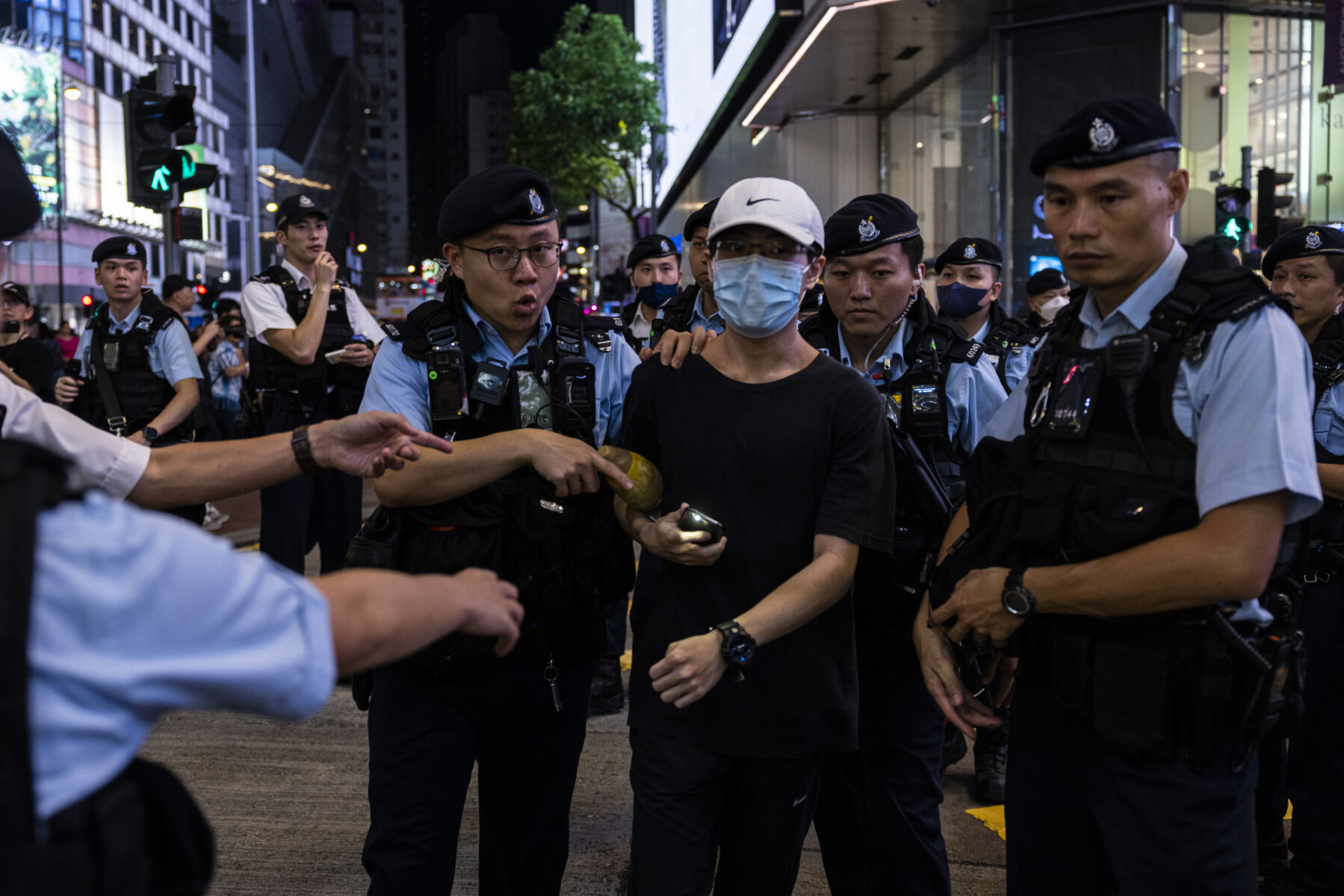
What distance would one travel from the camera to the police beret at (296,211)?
6742 millimetres

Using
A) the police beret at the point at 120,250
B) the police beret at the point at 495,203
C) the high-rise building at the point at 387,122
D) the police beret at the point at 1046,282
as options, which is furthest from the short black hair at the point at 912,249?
the high-rise building at the point at 387,122

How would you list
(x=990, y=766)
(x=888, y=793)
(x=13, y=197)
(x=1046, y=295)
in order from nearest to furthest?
(x=13, y=197)
(x=888, y=793)
(x=990, y=766)
(x=1046, y=295)

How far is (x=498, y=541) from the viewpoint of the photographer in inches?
115

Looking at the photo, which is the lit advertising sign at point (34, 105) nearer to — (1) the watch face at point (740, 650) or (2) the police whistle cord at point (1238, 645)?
(1) the watch face at point (740, 650)

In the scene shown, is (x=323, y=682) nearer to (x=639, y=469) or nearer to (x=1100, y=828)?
(x=639, y=469)

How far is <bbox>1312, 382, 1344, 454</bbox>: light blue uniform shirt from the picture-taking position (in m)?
3.97

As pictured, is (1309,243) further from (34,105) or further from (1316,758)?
(34,105)

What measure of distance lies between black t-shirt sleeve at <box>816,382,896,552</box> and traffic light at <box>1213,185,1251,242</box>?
423 inches

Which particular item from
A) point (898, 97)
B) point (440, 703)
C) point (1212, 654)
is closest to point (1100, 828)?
point (1212, 654)

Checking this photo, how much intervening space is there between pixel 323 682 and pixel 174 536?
0.28 metres

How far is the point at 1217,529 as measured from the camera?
2107mm

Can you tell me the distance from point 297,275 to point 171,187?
3955 millimetres

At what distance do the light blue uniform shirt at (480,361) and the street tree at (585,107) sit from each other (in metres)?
30.9

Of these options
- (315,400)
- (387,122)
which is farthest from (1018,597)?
(387,122)
